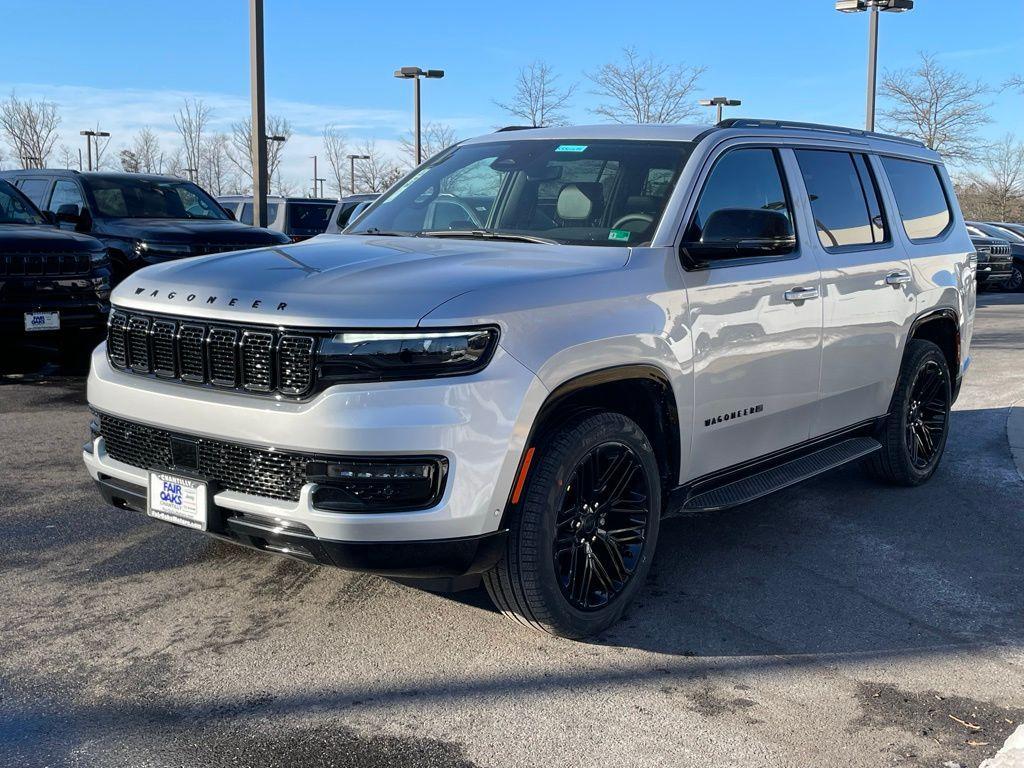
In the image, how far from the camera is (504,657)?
3826 millimetres

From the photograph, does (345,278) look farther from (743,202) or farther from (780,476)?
(780,476)

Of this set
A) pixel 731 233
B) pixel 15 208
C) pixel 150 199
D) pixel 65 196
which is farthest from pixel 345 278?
pixel 65 196

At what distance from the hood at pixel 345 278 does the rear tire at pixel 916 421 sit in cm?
266

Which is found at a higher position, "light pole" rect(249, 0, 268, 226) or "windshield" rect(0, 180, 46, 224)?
"light pole" rect(249, 0, 268, 226)

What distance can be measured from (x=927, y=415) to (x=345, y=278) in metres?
4.24

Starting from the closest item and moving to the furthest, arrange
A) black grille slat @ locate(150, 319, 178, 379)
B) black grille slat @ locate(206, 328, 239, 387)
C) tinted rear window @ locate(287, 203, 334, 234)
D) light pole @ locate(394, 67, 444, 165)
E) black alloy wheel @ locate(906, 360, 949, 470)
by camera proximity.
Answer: black grille slat @ locate(206, 328, 239, 387)
black grille slat @ locate(150, 319, 178, 379)
black alloy wheel @ locate(906, 360, 949, 470)
tinted rear window @ locate(287, 203, 334, 234)
light pole @ locate(394, 67, 444, 165)

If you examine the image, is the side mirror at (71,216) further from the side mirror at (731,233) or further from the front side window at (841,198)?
the side mirror at (731,233)

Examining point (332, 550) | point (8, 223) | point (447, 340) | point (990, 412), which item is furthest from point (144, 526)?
point (990, 412)

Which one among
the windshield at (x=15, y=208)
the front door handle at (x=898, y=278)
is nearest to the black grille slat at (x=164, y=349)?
the front door handle at (x=898, y=278)

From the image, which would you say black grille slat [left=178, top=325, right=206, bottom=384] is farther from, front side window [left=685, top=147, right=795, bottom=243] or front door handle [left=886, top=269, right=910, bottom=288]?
front door handle [left=886, top=269, right=910, bottom=288]

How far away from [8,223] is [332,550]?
7.93 m

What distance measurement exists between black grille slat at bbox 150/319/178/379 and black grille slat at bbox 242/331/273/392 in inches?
14.3

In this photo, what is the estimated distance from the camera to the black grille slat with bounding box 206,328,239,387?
3.57 m

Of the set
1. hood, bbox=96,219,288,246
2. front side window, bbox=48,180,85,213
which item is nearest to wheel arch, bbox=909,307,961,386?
hood, bbox=96,219,288,246
